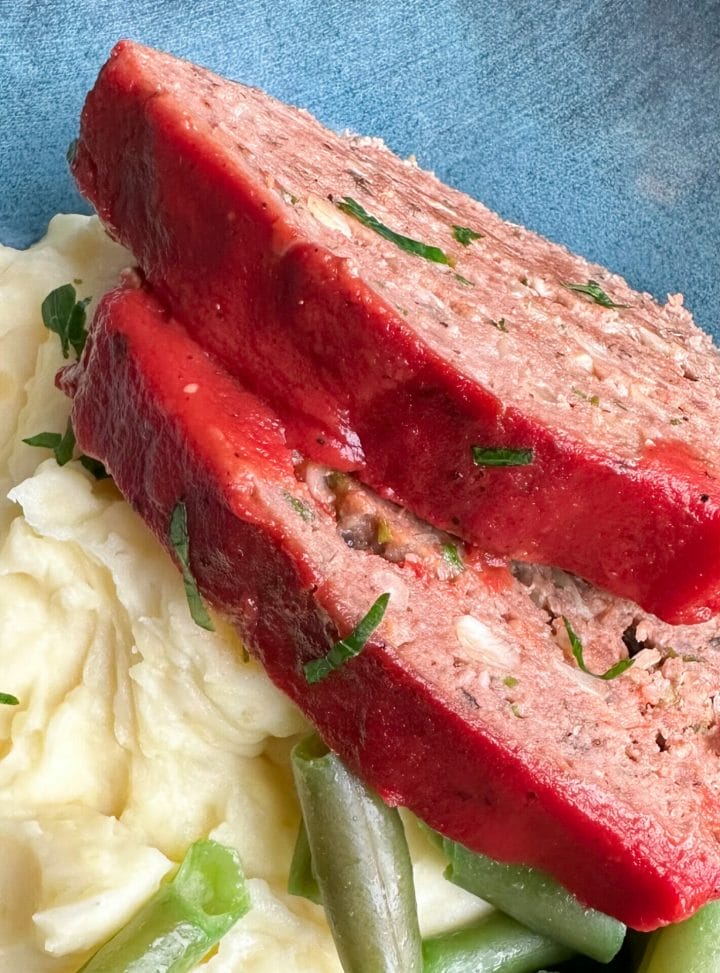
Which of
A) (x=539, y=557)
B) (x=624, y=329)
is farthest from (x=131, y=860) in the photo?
(x=624, y=329)

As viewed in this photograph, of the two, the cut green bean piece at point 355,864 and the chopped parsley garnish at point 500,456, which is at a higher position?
the chopped parsley garnish at point 500,456

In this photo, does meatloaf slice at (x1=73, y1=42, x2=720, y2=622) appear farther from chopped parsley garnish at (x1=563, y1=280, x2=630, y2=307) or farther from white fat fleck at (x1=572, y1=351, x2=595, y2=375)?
chopped parsley garnish at (x1=563, y1=280, x2=630, y2=307)

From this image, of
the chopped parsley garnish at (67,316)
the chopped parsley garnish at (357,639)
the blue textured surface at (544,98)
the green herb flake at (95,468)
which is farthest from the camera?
the blue textured surface at (544,98)


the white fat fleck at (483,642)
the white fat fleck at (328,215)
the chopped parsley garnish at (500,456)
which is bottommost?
the white fat fleck at (483,642)

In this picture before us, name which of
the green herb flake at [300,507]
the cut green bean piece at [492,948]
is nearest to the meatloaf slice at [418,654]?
the green herb flake at [300,507]

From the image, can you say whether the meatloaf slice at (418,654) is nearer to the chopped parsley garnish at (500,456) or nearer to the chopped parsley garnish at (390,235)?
the chopped parsley garnish at (500,456)

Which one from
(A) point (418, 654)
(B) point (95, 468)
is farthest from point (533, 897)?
(B) point (95, 468)

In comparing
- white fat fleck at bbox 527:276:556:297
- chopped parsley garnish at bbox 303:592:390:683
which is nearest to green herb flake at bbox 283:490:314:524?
chopped parsley garnish at bbox 303:592:390:683

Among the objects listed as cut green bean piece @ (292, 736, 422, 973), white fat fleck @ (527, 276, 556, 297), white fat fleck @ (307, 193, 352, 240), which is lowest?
cut green bean piece @ (292, 736, 422, 973)

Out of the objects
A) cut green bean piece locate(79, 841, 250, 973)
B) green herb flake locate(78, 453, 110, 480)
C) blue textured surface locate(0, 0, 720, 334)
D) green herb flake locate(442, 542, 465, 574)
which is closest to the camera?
cut green bean piece locate(79, 841, 250, 973)
